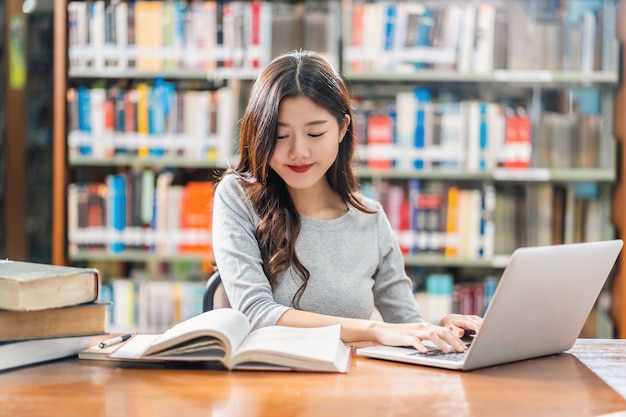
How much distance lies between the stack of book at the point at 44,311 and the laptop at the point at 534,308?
43 centimetres

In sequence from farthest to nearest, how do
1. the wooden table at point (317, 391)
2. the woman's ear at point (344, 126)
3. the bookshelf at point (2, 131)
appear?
the bookshelf at point (2, 131) → the woman's ear at point (344, 126) → the wooden table at point (317, 391)

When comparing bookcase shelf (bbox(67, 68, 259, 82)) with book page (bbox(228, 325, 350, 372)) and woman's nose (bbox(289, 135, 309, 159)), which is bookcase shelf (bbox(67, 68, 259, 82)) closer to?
woman's nose (bbox(289, 135, 309, 159))

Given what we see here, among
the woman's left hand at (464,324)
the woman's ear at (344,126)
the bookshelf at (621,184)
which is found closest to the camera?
the woman's left hand at (464,324)

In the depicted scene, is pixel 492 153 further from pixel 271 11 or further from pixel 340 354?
pixel 340 354

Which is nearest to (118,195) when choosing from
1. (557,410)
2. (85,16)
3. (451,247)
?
(85,16)

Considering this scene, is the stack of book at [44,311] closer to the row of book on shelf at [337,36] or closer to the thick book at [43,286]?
the thick book at [43,286]

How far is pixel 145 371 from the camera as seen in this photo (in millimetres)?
1265

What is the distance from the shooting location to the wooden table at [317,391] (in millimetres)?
1071

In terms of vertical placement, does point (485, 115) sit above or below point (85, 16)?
below

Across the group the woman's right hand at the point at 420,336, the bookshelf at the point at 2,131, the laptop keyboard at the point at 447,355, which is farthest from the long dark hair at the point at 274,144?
the bookshelf at the point at 2,131

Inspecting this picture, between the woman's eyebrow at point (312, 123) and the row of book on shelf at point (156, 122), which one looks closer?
the woman's eyebrow at point (312, 123)

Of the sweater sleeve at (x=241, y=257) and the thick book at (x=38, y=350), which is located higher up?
the sweater sleeve at (x=241, y=257)

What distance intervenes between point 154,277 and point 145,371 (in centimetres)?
234

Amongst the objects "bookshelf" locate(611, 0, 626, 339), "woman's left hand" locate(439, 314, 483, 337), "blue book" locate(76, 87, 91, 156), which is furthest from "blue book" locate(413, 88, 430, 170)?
"woman's left hand" locate(439, 314, 483, 337)
